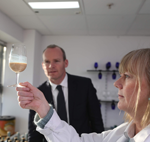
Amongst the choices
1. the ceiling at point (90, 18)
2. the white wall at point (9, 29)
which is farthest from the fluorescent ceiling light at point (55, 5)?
the white wall at point (9, 29)

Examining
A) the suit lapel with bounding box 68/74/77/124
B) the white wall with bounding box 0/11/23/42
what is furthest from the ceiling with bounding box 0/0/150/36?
the suit lapel with bounding box 68/74/77/124

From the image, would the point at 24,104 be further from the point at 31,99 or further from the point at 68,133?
the point at 68,133

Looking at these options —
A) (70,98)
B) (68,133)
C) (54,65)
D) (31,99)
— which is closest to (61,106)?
(70,98)

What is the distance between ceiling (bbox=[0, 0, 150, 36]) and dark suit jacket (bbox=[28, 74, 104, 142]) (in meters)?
1.12

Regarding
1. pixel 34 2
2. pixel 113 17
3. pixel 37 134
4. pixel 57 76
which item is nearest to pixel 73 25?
pixel 113 17

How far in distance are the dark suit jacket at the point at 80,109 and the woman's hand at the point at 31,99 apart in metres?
0.81

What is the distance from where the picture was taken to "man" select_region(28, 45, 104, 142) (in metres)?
1.71

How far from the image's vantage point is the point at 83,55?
3.77 metres

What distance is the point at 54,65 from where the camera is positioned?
179cm

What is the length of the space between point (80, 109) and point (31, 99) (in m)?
0.95

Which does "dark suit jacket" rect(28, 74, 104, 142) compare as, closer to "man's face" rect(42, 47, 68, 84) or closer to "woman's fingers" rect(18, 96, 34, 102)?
"man's face" rect(42, 47, 68, 84)

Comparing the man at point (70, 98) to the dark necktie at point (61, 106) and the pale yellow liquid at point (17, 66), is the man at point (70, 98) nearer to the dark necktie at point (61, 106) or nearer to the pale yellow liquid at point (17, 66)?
the dark necktie at point (61, 106)

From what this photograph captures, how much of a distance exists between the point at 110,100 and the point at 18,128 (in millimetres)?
1891

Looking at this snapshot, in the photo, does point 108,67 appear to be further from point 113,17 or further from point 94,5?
point 94,5
